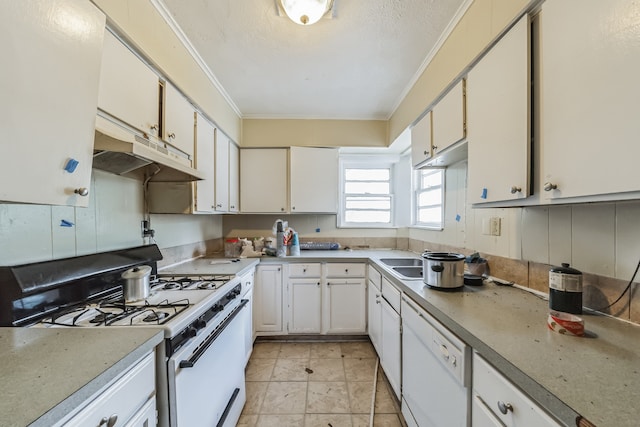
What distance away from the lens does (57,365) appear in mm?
689

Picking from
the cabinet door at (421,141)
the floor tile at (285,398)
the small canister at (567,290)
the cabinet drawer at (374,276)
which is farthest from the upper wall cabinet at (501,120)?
the floor tile at (285,398)

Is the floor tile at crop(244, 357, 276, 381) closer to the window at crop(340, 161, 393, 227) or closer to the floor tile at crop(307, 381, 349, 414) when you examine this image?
the floor tile at crop(307, 381, 349, 414)

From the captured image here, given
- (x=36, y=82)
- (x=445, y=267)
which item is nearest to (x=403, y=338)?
(x=445, y=267)

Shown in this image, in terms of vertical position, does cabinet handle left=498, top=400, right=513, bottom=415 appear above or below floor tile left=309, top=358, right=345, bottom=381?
above

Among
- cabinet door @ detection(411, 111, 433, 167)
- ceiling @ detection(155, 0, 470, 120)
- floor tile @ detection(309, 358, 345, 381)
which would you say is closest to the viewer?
ceiling @ detection(155, 0, 470, 120)

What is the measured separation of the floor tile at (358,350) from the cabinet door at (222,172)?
180 centimetres

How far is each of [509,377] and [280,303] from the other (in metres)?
2.15

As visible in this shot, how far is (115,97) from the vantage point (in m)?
1.18

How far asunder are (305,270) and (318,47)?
1920mm

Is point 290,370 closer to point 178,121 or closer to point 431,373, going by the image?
point 431,373

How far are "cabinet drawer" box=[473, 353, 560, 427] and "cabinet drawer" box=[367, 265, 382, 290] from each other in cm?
129

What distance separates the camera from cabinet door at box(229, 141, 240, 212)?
2729mm

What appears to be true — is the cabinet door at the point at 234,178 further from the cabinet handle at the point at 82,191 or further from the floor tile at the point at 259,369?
the cabinet handle at the point at 82,191

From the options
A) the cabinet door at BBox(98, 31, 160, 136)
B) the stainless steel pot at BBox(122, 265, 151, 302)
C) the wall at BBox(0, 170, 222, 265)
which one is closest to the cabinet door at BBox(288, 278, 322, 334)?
the wall at BBox(0, 170, 222, 265)
